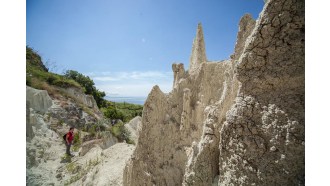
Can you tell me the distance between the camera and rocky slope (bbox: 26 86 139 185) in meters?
6.04

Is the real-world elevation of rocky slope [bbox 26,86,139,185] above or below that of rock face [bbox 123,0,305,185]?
below

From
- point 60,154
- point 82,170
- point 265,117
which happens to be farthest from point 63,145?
point 265,117

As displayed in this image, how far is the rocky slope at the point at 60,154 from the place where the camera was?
6039mm

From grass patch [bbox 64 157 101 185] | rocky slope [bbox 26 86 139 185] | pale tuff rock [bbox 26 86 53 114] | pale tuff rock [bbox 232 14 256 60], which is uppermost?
pale tuff rock [bbox 232 14 256 60]

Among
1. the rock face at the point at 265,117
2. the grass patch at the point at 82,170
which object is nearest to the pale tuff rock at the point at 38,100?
the grass patch at the point at 82,170

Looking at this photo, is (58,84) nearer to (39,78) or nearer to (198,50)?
(39,78)

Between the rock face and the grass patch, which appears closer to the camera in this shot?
the rock face

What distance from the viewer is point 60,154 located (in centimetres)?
782

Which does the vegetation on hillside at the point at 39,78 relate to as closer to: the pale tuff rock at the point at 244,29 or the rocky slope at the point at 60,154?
the rocky slope at the point at 60,154

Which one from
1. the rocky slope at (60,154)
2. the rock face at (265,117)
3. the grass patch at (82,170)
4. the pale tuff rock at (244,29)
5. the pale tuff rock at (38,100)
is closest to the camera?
the rock face at (265,117)

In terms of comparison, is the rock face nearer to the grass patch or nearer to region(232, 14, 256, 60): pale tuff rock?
region(232, 14, 256, 60): pale tuff rock

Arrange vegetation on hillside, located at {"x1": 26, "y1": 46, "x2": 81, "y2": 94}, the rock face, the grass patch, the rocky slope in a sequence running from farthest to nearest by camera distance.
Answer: vegetation on hillside, located at {"x1": 26, "y1": 46, "x2": 81, "y2": 94}
the grass patch
the rocky slope
the rock face

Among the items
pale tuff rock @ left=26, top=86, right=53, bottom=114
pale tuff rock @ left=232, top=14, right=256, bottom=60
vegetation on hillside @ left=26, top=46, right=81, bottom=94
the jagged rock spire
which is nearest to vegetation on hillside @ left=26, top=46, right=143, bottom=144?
vegetation on hillside @ left=26, top=46, right=81, bottom=94
